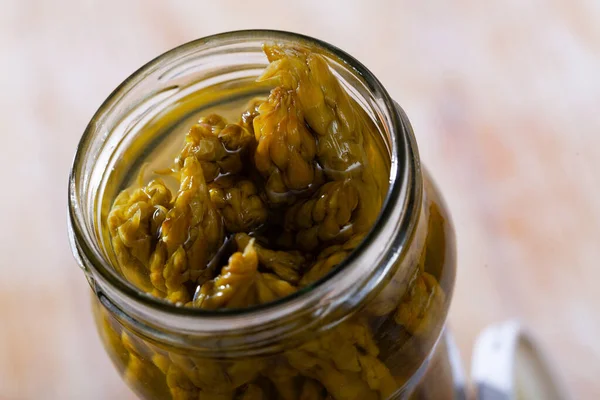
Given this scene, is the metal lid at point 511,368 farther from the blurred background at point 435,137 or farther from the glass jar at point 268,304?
the glass jar at point 268,304

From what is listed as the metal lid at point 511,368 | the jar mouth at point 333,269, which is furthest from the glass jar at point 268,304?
the metal lid at point 511,368

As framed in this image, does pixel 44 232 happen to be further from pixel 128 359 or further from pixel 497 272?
pixel 497 272

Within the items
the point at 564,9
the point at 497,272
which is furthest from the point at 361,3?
the point at 497,272

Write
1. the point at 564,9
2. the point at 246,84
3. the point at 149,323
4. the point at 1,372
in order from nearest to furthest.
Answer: the point at 149,323, the point at 246,84, the point at 1,372, the point at 564,9

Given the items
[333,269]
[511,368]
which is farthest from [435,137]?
[333,269]

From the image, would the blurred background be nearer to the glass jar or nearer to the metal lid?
the metal lid

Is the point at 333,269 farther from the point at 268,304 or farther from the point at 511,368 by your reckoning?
the point at 511,368

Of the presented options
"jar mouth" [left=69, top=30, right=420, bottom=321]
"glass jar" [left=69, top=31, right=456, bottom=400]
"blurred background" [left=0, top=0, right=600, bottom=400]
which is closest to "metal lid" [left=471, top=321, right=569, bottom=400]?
"blurred background" [left=0, top=0, right=600, bottom=400]
